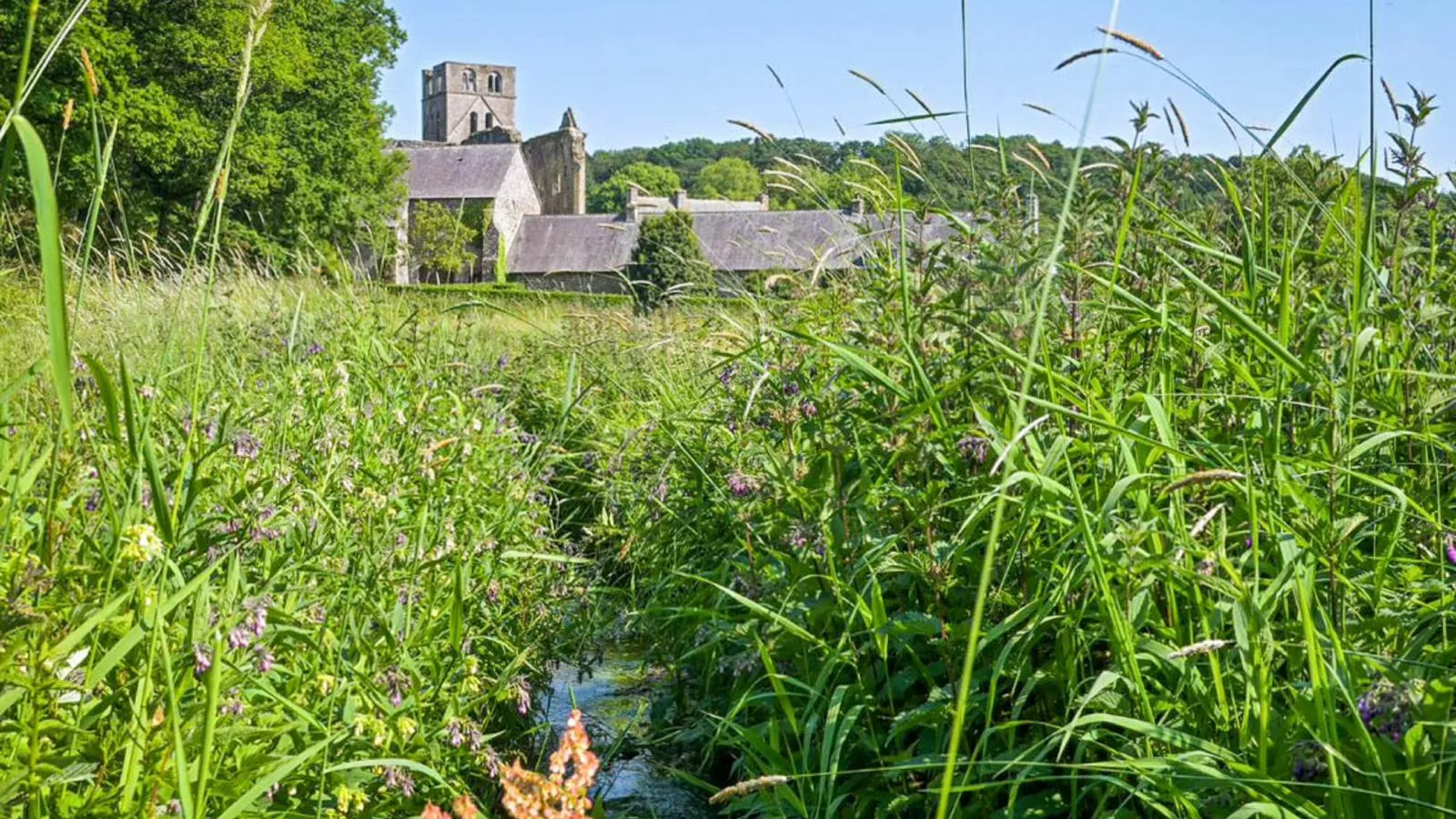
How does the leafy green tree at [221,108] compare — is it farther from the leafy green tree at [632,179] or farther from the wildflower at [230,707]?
the leafy green tree at [632,179]

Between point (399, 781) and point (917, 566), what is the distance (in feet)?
3.25

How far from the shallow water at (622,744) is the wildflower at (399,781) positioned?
0.36 metres

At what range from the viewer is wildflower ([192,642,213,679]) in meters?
1.67

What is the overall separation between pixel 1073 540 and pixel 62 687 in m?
1.54

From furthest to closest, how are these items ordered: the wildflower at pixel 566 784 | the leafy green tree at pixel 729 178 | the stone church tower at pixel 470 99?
the leafy green tree at pixel 729 178
the stone church tower at pixel 470 99
the wildflower at pixel 566 784

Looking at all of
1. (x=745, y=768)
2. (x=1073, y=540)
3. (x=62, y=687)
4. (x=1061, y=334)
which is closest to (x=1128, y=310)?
(x=1061, y=334)

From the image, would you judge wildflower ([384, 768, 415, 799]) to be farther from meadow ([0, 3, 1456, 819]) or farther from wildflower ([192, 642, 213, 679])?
wildflower ([192, 642, 213, 679])

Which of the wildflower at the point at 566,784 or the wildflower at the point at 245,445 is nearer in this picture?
the wildflower at the point at 566,784

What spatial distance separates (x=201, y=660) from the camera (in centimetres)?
169

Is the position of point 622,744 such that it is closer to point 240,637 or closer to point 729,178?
point 240,637

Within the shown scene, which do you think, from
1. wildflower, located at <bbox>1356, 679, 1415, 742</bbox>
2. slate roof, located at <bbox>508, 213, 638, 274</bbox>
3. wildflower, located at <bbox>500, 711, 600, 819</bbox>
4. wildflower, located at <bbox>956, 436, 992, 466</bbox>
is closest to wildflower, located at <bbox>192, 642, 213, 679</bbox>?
wildflower, located at <bbox>500, 711, 600, 819</bbox>

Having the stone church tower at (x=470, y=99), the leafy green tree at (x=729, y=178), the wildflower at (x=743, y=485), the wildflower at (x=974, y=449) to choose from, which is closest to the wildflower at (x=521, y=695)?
the wildflower at (x=743, y=485)

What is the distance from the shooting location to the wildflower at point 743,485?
2.99 m

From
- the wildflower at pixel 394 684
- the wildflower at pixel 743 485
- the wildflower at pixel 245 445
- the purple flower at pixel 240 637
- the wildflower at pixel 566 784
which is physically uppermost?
the wildflower at pixel 566 784
